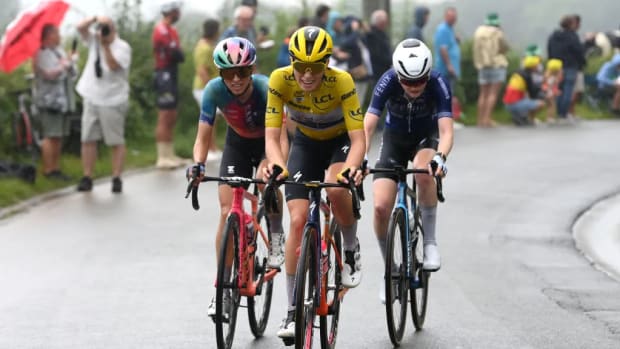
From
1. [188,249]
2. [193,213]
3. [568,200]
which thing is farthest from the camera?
[568,200]

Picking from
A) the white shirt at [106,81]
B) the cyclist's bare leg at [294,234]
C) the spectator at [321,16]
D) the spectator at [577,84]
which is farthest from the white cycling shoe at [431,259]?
the spectator at [577,84]

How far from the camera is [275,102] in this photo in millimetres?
8555

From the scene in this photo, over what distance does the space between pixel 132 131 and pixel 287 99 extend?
1289 centimetres

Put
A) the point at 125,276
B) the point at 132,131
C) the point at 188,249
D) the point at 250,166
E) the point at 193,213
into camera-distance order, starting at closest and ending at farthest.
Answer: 1. the point at 250,166
2. the point at 125,276
3. the point at 188,249
4. the point at 193,213
5. the point at 132,131

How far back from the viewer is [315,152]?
29.5 ft

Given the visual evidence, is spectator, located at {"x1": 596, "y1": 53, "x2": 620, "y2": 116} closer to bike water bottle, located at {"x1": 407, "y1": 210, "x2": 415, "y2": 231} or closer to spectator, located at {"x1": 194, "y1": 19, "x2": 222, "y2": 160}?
spectator, located at {"x1": 194, "y1": 19, "x2": 222, "y2": 160}

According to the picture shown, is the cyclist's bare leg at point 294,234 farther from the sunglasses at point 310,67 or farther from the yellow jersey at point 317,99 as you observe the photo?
the sunglasses at point 310,67

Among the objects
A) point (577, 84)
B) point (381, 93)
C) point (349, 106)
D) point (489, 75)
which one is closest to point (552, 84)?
point (577, 84)

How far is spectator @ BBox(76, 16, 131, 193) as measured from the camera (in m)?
16.5

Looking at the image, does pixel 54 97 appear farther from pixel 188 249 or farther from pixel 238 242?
pixel 238 242

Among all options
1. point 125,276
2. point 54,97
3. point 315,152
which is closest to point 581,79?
point 54,97

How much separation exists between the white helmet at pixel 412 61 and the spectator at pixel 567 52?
1729 cm

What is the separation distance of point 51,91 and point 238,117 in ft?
25.7

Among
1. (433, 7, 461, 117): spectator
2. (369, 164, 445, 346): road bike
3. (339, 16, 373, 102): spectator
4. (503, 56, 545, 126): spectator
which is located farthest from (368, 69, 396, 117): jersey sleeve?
(503, 56, 545, 126): spectator
